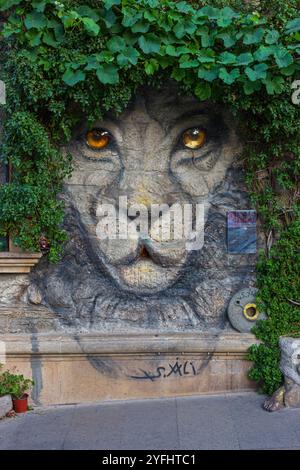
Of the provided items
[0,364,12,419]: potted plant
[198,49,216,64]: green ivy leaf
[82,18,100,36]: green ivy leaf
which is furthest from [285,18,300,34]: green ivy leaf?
[0,364,12,419]: potted plant

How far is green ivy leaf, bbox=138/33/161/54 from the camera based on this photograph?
4.43 meters

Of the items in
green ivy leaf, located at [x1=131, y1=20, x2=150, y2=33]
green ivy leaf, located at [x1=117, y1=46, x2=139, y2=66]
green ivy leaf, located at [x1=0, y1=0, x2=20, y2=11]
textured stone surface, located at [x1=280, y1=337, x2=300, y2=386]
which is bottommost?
textured stone surface, located at [x1=280, y1=337, x2=300, y2=386]

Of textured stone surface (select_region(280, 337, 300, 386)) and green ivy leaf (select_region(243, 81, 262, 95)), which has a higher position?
green ivy leaf (select_region(243, 81, 262, 95))

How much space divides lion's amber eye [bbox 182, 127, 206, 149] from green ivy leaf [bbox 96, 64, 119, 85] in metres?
0.92

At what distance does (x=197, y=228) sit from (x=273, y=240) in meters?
0.71

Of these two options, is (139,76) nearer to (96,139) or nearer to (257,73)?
(96,139)

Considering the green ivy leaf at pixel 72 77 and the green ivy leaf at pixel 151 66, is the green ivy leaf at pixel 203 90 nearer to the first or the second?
the green ivy leaf at pixel 151 66

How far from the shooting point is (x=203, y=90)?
181 inches

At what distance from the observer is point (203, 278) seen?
5.06 metres

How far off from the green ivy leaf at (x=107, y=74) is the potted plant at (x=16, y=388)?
2.62m

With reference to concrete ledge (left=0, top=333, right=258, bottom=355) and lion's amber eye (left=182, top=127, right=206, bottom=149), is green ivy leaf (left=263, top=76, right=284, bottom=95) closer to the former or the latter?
lion's amber eye (left=182, top=127, right=206, bottom=149)

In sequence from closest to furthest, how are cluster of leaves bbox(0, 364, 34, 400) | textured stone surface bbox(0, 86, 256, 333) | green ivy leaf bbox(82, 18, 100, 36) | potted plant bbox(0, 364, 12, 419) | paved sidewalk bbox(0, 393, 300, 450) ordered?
paved sidewalk bbox(0, 393, 300, 450) → green ivy leaf bbox(82, 18, 100, 36) → potted plant bbox(0, 364, 12, 419) → cluster of leaves bbox(0, 364, 34, 400) → textured stone surface bbox(0, 86, 256, 333)

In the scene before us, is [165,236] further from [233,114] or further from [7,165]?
[7,165]
